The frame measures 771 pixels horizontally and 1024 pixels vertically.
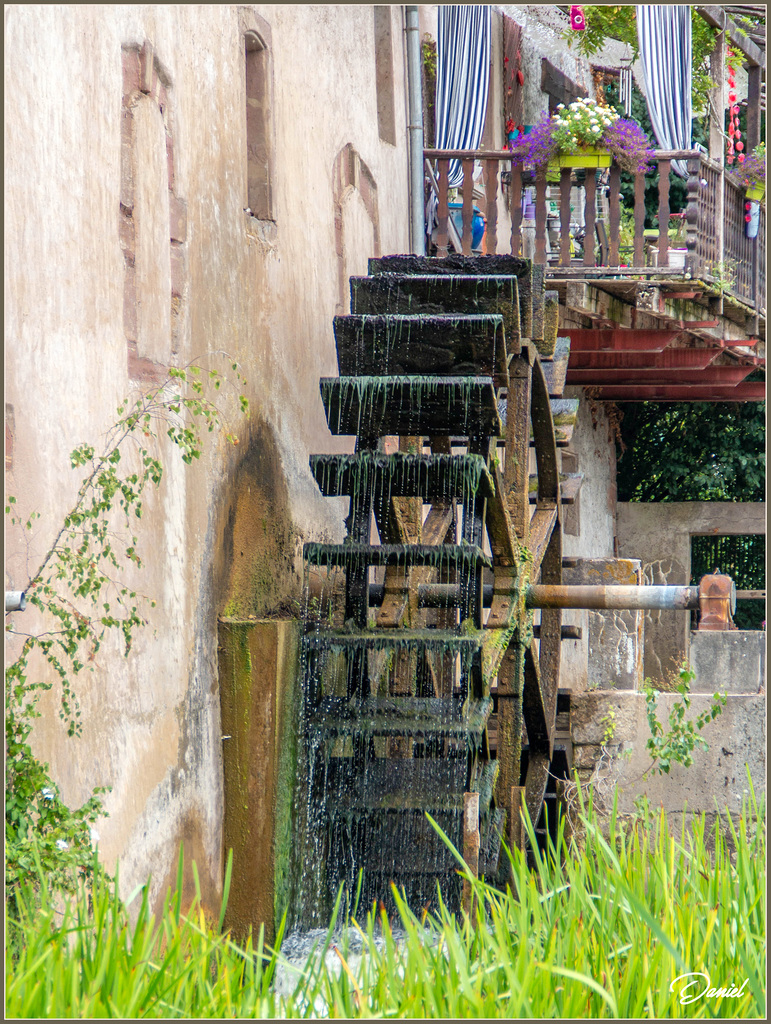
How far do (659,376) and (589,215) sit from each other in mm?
3418

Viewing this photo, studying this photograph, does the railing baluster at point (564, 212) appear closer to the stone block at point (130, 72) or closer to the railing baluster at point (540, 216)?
the railing baluster at point (540, 216)

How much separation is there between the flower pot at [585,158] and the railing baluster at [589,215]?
0.05 m

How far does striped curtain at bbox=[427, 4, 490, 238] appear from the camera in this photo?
24.1 feet

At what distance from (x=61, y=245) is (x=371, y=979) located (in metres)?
2.06

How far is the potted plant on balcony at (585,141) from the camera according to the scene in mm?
6527

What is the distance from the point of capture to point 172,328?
3.92 metres

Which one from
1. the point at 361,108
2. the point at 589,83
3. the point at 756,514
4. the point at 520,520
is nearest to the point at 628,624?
the point at 520,520

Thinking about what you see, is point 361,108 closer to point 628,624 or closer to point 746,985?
point 628,624

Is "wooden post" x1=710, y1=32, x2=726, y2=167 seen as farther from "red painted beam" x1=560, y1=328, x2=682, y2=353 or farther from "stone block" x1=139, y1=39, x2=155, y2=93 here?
"stone block" x1=139, y1=39, x2=155, y2=93

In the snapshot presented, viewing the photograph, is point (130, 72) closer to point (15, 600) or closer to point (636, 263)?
point (15, 600)

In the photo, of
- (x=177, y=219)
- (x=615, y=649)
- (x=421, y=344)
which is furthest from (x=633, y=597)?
(x=615, y=649)

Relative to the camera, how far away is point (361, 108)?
20.6 feet

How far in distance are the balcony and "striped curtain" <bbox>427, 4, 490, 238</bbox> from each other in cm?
22

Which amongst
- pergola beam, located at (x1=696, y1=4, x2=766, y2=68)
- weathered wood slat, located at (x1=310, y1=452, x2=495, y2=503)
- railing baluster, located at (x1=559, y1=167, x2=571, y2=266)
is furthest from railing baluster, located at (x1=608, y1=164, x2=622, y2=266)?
weathered wood slat, located at (x1=310, y1=452, x2=495, y2=503)
